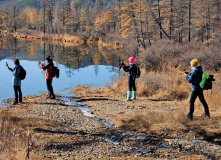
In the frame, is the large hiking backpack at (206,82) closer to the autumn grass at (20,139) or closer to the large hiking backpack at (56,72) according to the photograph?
the autumn grass at (20,139)

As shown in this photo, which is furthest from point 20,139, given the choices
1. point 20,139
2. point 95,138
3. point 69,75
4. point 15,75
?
point 69,75

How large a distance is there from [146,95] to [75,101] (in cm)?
351

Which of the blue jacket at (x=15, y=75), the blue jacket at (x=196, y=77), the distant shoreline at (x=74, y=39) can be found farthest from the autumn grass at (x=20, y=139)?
the distant shoreline at (x=74, y=39)

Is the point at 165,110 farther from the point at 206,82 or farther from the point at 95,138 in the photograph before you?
the point at 95,138

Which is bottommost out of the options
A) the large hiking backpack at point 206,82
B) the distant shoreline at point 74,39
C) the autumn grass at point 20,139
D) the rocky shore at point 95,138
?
the rocky shore at point 95,138

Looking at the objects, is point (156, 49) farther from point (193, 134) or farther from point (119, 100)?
point (193, 134)

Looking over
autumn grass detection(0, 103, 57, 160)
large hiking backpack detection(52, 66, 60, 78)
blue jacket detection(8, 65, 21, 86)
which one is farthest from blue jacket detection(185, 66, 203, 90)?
blue jacket detection(8, 65, 21, 86)

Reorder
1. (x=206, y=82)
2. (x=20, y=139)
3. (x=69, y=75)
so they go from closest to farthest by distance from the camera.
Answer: (x=20, y=139)
(x=206, y=82)
(x=69, y=75)

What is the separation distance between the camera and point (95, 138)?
695cm

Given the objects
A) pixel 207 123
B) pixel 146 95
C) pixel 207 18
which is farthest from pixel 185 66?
pixel 207 18

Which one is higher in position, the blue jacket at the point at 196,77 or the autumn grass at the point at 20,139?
the blue jacket at the point at 196,77

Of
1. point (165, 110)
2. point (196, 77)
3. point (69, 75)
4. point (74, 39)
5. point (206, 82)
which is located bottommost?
point (165, 110)

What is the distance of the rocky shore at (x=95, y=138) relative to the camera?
580cm

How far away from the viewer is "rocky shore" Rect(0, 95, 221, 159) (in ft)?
19.0
